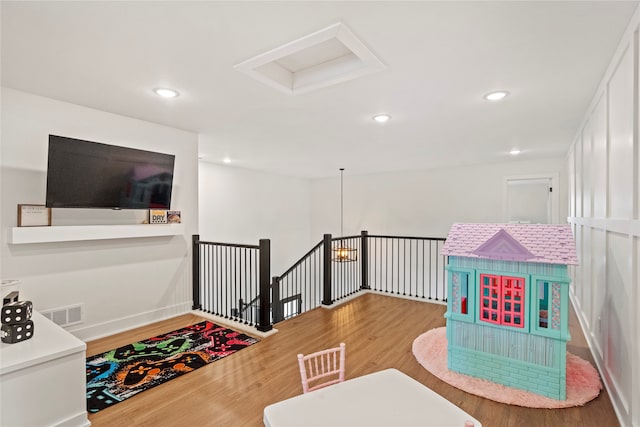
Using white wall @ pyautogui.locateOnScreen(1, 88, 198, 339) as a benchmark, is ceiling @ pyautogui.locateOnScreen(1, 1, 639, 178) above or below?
above

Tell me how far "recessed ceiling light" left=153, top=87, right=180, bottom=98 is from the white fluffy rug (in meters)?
3.42

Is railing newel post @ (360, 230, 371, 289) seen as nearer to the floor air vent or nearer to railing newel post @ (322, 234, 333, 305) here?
railing newel post @ (322, 234, 333, 305)

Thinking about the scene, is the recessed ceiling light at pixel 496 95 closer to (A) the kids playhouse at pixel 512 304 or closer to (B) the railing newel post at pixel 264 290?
(A) the kids playhouse at pixel 512 304

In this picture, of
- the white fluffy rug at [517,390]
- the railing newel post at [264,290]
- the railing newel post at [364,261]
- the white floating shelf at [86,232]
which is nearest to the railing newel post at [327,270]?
the railing newel post at [364,261]

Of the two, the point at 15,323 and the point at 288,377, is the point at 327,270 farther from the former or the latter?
the point at 15,323

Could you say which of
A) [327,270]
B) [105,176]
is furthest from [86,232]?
[327,270]

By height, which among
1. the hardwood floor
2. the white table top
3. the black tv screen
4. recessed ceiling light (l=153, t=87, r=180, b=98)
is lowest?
the hardwood floor

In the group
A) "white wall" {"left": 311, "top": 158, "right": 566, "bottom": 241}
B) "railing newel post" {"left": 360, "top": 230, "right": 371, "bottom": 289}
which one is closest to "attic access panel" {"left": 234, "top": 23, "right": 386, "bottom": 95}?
"railing newel post" {"left": 360, "top": 230, "right": 371, "bottom": 289}

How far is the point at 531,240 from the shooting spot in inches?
98.9

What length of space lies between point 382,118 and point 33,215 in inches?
142

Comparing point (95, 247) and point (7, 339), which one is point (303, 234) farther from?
point (7, 339)

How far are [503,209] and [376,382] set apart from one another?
6.34 metres

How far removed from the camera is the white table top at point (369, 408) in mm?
1157

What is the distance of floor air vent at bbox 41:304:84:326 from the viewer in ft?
10.0
